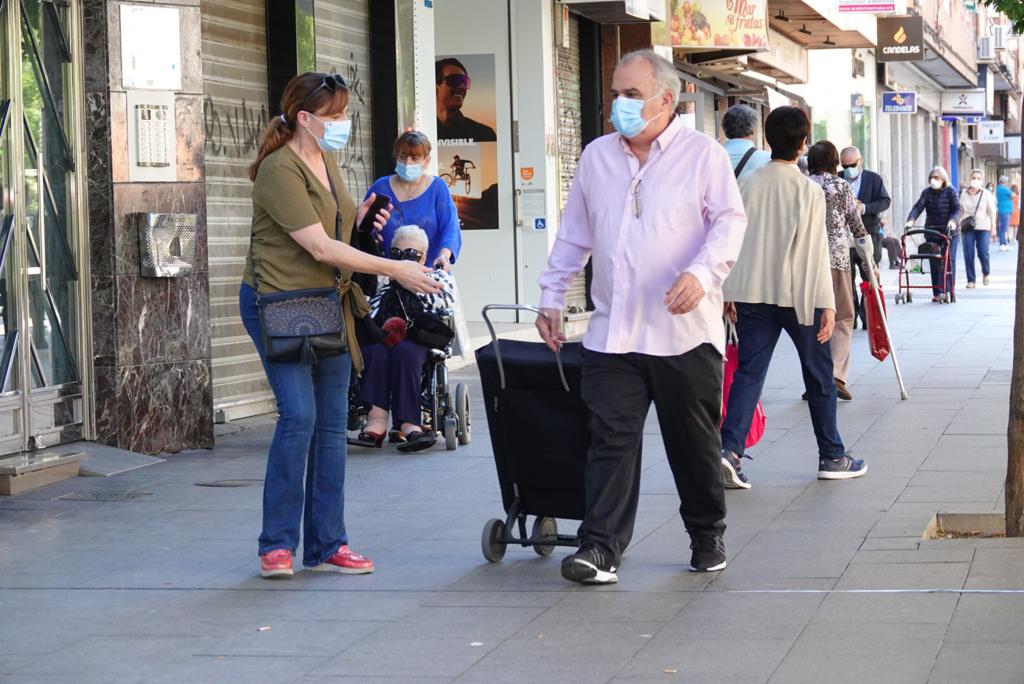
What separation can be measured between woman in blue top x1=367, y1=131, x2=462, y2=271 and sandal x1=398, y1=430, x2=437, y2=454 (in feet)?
3.13

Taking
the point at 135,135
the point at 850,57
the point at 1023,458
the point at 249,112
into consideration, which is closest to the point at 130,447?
the point at 135,135

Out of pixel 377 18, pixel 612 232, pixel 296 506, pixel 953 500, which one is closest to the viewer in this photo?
pixel 612 232

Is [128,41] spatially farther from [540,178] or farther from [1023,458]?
[540,178]

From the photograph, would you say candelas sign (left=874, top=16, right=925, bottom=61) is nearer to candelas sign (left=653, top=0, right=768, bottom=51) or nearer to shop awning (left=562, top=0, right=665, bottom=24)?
candelas sign (left=653, top=0, right=768, bottom=51)

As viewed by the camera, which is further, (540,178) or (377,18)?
(540,178)

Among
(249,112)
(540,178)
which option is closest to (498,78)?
(540,178)

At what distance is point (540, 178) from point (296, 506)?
37.8 feet

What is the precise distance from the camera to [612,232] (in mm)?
6055

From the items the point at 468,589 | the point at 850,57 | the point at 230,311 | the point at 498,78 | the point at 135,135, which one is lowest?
the point at 468,589

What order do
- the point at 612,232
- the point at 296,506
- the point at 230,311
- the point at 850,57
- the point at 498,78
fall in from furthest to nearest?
1. the point at 850,57
2. the point at 498,78
3. the point at 230,311
4. the point at 296,506
5. the point at 612,232

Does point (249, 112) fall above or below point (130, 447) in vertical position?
above

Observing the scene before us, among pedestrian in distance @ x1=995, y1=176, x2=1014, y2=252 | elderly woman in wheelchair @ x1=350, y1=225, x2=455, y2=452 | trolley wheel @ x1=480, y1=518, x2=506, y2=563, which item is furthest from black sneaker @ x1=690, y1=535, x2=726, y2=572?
pedestrian in distance @ x1=995, y1=176, x2=1014, y2=252

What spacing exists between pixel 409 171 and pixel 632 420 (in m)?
4.10

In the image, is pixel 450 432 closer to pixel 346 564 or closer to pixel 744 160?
pixel 744 160
